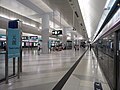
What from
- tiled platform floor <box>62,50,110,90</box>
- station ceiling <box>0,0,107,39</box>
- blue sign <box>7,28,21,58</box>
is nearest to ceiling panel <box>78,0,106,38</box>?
station ceiling <box>0,0,107,39</box>

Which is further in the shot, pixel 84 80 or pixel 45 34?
pixel 45 34

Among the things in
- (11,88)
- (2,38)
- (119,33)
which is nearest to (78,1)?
(119,33)

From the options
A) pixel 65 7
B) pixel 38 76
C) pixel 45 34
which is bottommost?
pixel 38 76

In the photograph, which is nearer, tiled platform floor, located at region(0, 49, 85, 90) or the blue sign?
tiled platform floor, located at region(0, 49, 85, 90)

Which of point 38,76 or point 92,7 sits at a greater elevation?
point 92,7

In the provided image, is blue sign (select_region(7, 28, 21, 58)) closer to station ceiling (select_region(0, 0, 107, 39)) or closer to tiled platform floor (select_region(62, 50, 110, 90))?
tiled platform floor (select_region(62, 50, 110, 90))

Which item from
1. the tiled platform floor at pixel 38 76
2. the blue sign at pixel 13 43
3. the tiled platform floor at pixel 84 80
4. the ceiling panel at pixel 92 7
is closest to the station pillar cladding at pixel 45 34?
the ceiling panel at pixel 92 7

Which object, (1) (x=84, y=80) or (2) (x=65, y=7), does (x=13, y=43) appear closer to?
(1) (x=84, y=80)

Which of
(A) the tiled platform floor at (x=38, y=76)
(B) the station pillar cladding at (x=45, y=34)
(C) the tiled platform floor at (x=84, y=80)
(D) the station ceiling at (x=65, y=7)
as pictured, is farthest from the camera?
(B) the station pillar cladding at (x=45, y=34)

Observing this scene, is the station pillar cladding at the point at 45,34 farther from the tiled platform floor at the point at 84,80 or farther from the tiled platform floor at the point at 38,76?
the tiled platform floor at the point at 84,80

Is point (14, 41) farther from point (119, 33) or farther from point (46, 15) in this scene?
point (46, 15)

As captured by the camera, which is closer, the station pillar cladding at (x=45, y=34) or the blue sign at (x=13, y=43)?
the blue sign at (x=13, y=43)

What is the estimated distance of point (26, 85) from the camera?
544 centimetres

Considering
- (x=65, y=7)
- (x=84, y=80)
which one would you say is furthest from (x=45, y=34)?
(x=84, y=80)
